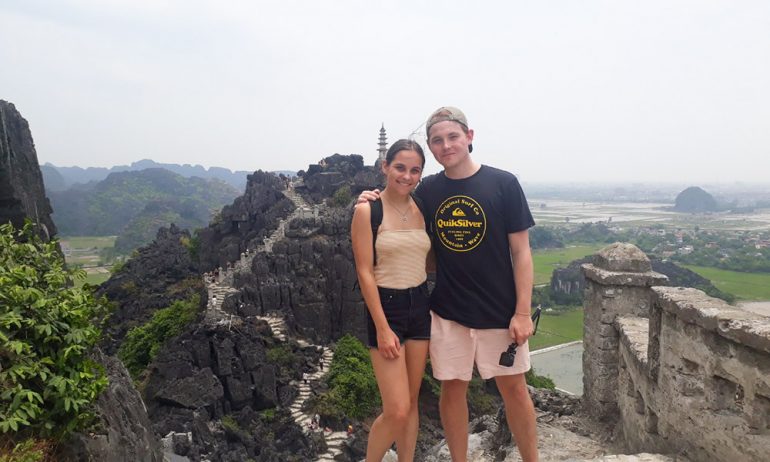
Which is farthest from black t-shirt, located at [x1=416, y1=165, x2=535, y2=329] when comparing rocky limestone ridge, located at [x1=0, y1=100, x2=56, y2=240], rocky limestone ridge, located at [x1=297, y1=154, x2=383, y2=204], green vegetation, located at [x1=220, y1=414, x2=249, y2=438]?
rocky limestone ridge, located at [x1=297, y1=154, x2=383, y2=204]

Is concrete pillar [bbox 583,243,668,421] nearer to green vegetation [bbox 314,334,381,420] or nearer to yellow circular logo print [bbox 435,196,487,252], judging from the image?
yellow circular logo print [bbox 435,196,487,252]

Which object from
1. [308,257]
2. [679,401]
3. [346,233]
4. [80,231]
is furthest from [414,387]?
[80,231]

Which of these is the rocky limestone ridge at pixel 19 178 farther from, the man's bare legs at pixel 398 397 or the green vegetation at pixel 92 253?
the green vegetation at pixel 92 253

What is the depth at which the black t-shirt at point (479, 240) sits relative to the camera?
3613 millimetres

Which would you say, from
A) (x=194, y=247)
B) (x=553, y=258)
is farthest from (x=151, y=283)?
(x=553, y=258)

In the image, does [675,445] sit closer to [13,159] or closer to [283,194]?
[13,159]

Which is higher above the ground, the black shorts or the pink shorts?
the black shorts

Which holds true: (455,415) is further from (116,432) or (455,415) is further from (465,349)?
(116,432)

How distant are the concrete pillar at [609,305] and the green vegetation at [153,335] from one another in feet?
81.5

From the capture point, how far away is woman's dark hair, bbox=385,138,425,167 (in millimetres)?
3680

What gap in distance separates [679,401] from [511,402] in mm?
1593

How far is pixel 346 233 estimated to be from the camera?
3528 centimetres

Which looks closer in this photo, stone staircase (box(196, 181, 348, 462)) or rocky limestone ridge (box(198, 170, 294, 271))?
stone staircase (box(196, 181, 348, 462))

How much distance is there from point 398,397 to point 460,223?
1.38 metres
